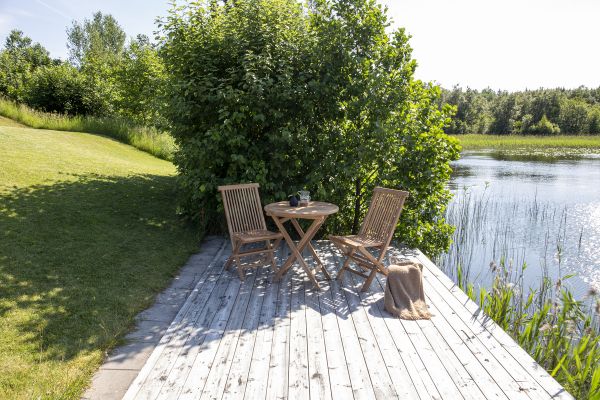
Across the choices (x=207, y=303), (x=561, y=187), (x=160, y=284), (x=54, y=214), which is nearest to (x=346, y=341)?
(x=207, y=303)

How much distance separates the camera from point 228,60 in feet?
20.3

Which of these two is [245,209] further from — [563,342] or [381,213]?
[563,342]

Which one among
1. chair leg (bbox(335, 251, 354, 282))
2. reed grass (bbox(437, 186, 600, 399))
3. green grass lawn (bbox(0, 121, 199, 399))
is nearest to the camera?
green grass lawn (bbox(0, 121, 199, 399))

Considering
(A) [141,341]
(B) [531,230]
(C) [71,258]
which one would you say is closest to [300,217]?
(A) [141,341]

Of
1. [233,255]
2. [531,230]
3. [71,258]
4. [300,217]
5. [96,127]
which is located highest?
[96,127]

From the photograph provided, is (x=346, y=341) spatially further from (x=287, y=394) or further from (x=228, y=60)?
(x=228, y=60)

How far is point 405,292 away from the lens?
12.8 feet

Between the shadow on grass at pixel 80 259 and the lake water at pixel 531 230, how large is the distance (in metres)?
3.93

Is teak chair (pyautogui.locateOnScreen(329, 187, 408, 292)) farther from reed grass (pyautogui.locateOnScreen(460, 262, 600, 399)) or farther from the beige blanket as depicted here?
reed grass (pyautogui.locateOnScreen(460, 262, 600, 399))

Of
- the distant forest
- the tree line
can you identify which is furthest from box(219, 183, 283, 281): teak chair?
the distant forest

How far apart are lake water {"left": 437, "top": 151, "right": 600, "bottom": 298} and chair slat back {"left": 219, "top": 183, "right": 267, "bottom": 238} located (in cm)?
287

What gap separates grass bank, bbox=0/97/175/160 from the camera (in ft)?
48.4

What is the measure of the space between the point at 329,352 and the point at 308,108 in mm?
3618

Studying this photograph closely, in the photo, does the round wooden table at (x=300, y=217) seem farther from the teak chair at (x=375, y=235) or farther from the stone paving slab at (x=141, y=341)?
the stone paving slab at (x=141, y=341)
